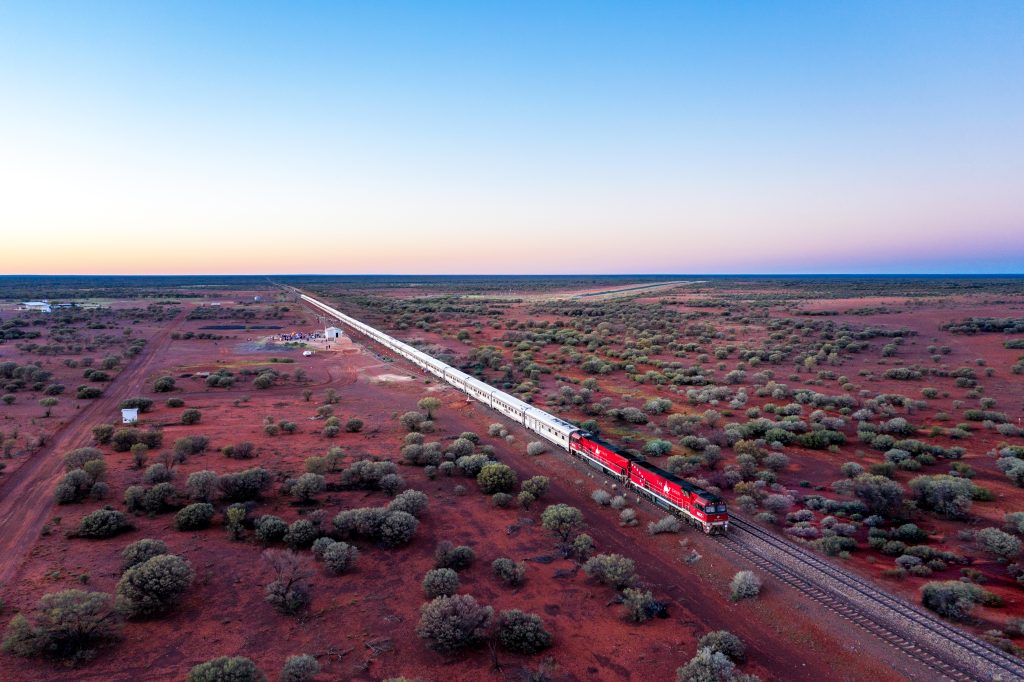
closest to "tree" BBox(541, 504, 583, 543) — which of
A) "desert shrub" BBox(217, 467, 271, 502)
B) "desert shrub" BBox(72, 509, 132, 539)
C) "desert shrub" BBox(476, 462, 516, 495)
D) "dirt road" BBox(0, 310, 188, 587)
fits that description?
"desert shrub" BBox(476, 462, 516, 495)

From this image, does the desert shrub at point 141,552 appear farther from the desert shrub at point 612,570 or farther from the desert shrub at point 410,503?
the desert shrub at point 612,570

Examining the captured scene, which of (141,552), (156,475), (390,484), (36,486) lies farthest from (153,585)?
(36,486)

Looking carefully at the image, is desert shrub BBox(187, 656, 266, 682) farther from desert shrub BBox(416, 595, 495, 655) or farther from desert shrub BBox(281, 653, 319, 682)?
desert shrub BBox(416, 595, 495, 655)

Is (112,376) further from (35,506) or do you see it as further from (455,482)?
(455,482)

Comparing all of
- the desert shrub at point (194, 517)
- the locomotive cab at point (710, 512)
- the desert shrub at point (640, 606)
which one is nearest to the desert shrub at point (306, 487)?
the desert shrub at point (194, 517)

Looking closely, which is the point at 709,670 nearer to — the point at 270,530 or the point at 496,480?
the point at 496,480

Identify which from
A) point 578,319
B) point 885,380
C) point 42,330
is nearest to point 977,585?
point 885,380

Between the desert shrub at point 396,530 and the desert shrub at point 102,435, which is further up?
the desert shrub at point 102,435
